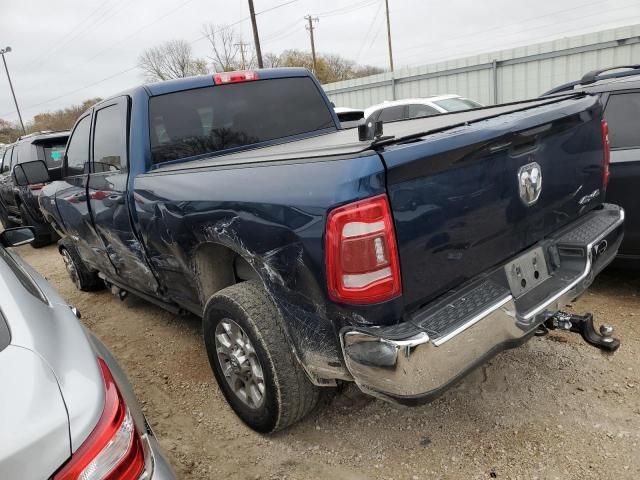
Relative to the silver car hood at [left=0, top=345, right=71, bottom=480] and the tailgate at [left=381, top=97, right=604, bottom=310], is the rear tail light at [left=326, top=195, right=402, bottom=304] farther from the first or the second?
the silver car hood at [left=0, top=345, right=71, bottom=480]

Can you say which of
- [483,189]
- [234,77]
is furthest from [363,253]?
[234,77]

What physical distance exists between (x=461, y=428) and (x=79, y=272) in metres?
4.57

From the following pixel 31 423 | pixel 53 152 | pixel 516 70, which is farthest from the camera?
pixel 516 70

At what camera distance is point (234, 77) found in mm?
3727

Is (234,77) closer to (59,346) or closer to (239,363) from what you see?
(239,363)

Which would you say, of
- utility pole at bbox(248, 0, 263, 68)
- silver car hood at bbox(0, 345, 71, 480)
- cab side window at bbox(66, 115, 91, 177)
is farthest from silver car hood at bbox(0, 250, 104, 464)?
utility pole at bbox(248, 0, 263, 68)

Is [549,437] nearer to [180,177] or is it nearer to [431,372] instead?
[431,372]

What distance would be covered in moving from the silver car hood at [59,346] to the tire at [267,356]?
813 millimetres

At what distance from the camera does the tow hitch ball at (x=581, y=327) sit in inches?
94.8

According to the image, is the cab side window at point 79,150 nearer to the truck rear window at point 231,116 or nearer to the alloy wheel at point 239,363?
the truck rear window at point 231,116

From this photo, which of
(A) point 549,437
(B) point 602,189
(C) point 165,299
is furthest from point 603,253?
(C) point 165,299

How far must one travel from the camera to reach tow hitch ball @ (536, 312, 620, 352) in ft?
7.90

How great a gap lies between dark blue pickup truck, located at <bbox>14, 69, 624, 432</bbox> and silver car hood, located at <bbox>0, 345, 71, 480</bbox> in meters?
1.01

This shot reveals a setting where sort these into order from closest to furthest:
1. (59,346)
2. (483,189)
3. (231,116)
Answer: (59,346) → (483,189) → (231,116)
